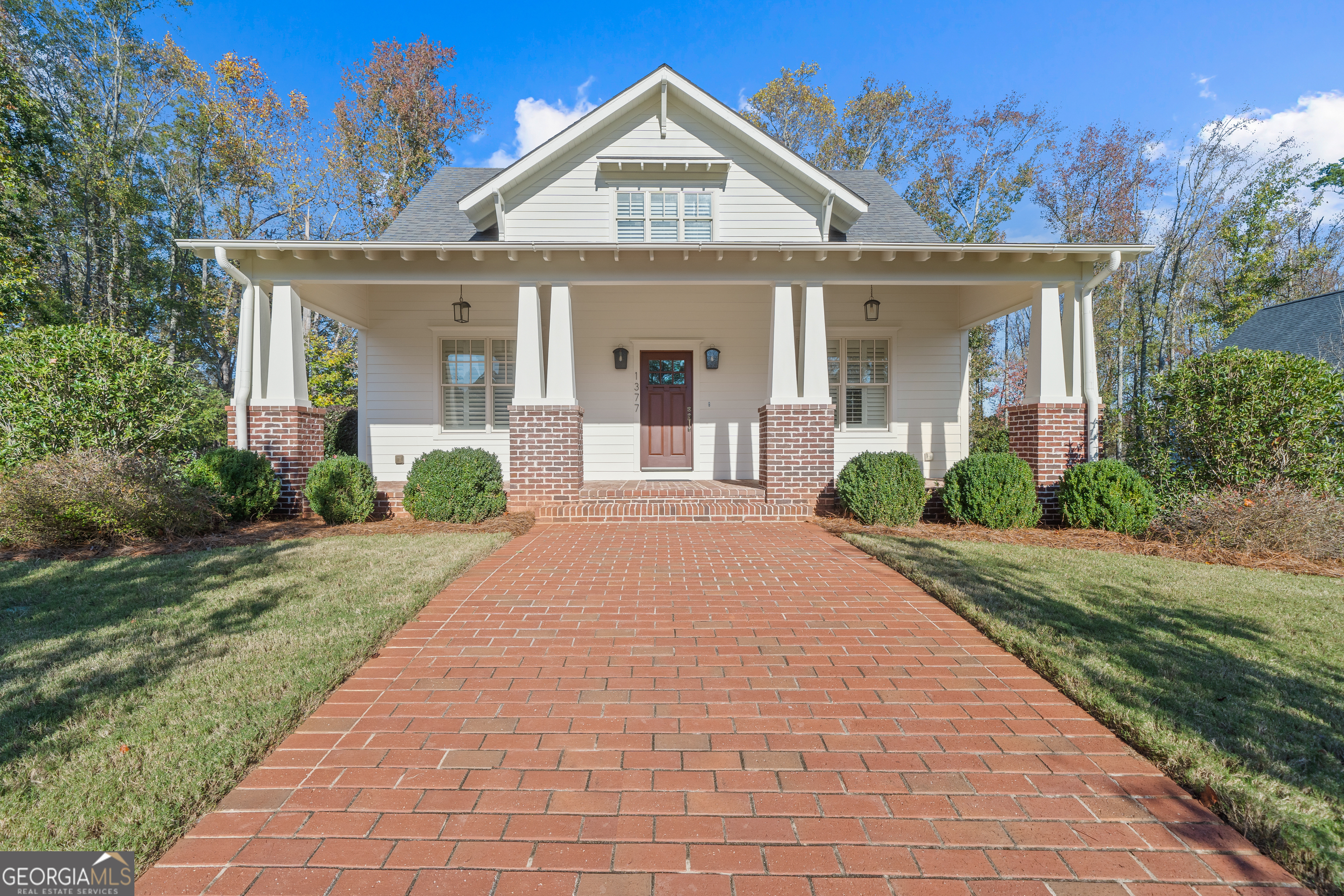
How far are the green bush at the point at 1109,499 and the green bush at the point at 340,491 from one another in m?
9.22

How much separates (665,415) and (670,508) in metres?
3.04

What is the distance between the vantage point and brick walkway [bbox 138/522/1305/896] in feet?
5.63

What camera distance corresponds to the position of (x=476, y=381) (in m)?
10.6

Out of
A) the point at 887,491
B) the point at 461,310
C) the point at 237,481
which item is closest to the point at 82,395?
the point at 237,481

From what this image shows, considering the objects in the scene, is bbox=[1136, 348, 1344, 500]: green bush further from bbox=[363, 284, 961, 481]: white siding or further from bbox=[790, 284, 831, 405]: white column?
bbox=[790, 284, 831, 405]: white column

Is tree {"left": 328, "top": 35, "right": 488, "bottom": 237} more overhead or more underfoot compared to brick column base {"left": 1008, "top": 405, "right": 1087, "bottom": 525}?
more overhead

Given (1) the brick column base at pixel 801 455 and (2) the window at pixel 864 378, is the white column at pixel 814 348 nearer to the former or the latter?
(1) the brick column base at pixel 801 455

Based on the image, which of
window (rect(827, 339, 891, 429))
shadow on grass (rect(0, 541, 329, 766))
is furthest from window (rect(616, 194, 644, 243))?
shadow on grass (rect(0, 541, 329, 766))

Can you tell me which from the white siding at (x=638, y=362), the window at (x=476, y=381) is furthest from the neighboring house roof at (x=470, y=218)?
the window at (x=476, y=381)

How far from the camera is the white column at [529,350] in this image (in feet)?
26.8

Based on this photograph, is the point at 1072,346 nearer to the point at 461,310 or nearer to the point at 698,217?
the point at 698,217

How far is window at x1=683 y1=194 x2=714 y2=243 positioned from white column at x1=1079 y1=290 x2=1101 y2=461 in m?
5.69

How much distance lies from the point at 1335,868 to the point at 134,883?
3579mm

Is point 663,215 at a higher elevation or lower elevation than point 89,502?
higher
